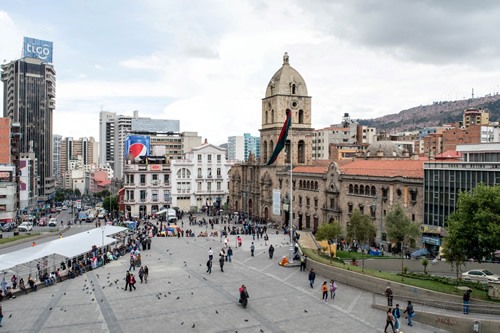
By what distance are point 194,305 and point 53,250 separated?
44.0 feet

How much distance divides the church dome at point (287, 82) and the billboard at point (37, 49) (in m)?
100

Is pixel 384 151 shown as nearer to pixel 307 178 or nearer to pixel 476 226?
pixel 307 178

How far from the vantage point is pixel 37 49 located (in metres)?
143

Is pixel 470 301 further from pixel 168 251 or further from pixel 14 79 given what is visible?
pixel 14 79

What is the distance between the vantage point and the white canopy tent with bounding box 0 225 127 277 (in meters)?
29.9

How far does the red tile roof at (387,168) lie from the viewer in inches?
1834

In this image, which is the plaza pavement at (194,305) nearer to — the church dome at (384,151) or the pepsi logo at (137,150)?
the church dome at (384,151)

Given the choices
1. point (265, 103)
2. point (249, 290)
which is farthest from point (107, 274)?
point (265, 103)

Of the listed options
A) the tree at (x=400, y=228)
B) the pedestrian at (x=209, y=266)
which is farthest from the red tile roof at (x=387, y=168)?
the pedestrian at (x=209, y=266)

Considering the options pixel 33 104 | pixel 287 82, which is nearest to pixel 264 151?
pixel 287 82

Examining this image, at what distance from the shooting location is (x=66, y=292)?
94.0 feet

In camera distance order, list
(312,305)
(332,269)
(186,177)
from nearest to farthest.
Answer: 1. (312,305)
2. (332,269)
3. (186,177)

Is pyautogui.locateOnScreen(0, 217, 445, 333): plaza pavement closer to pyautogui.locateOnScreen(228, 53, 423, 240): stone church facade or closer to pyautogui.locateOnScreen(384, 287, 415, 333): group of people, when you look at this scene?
pyautogui.locateOnScreen(384, 287, 415, 333): group of people

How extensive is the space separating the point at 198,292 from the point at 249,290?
10.0 feet
